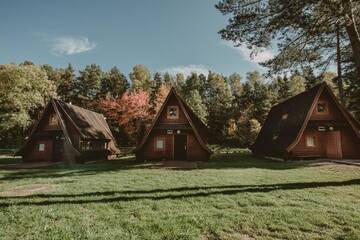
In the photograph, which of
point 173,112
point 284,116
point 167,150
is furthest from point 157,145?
point 284,116

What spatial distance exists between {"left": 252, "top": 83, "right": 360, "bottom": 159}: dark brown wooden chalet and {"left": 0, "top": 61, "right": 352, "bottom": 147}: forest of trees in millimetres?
5932

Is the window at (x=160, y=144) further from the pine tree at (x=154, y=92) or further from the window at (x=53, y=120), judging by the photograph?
the pine tree at (x=154, y=92)

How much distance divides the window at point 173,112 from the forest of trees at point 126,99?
14.9m

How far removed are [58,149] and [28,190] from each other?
13722 millimetres

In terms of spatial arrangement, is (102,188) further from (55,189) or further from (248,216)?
(248,216)

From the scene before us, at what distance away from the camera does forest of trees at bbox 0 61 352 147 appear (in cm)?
3375

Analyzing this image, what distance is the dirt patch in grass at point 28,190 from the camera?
330 inches

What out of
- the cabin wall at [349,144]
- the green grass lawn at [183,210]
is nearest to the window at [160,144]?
the green grass lawn at [183,210]

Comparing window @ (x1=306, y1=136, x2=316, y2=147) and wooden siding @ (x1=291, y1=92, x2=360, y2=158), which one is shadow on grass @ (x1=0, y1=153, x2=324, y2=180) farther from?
window @ (x1=306, y1=136, x2=316, y2=147)

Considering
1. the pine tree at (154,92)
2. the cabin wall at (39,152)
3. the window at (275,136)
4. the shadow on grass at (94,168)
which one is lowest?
the shadow on grass at (94,168)

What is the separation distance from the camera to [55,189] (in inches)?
352

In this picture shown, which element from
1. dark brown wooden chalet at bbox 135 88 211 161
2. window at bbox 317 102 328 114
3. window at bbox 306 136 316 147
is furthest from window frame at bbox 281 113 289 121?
dark brown wooden chalet at bbox 135 88 211 161

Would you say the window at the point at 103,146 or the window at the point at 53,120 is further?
the window at the point at 103,146

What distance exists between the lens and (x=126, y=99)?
37.1 metres
